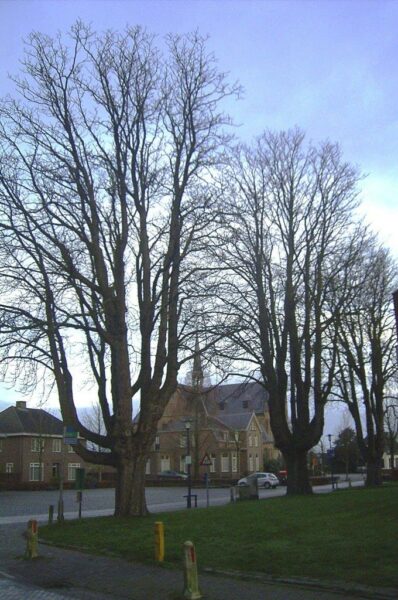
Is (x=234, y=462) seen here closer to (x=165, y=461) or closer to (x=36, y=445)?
(x=165, y=461)

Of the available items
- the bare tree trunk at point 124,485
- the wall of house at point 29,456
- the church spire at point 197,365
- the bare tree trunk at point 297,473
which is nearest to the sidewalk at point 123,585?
the bare tree trunk at point 124,485

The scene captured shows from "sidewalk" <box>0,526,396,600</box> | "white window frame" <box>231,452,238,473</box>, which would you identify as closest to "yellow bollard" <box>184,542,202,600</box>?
"sidewalk" <box>0,526,396,600</box>

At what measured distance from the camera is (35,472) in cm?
6725

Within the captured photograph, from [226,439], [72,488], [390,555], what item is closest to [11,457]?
[72,488]

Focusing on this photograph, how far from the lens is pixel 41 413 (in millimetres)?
68625

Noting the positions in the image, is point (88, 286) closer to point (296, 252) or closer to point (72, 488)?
point (296, 252)

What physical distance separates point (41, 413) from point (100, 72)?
51.7 m

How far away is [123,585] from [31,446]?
59.4m

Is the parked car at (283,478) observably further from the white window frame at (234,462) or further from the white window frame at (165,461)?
the white window frame at (165,461)

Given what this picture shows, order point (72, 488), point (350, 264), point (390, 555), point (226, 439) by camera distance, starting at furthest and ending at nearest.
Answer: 1. point (226, 439)
2. point (72, 488)
3. point (350, 264)
4. point (390, 555)

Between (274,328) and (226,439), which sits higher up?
(274,328)

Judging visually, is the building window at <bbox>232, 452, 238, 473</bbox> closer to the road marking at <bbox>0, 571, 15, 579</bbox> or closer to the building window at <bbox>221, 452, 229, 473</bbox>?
the building window at <bbox>221, 452, 229, 473</bbox>

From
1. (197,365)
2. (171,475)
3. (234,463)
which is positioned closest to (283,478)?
(171,475)

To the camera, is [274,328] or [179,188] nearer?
[179,188]
